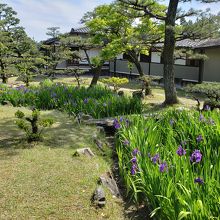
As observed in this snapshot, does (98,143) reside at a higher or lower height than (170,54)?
lower

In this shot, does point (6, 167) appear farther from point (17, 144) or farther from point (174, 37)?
point (174, 37)

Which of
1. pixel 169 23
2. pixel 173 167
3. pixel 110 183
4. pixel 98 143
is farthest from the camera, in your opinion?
pixel 169 23

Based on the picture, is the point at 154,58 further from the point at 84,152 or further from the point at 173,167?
the point at 173,167

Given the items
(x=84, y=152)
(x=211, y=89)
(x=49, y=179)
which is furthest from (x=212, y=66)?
(x=49, y=179)

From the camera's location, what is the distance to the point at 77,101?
9.33 metres

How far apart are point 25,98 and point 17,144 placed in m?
5.35

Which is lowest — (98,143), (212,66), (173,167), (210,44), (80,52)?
(98,143)

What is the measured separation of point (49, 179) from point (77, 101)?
16.6 feet

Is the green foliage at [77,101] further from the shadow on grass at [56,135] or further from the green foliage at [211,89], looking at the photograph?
the green foliage at [211,89]

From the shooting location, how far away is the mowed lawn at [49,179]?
3750 mm

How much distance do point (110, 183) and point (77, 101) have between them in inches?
195

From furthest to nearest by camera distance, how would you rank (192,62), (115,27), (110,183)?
(192,62), (115,27), (110,183)

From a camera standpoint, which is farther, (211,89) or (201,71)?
(201,71)

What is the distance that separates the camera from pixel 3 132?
21.6ft
